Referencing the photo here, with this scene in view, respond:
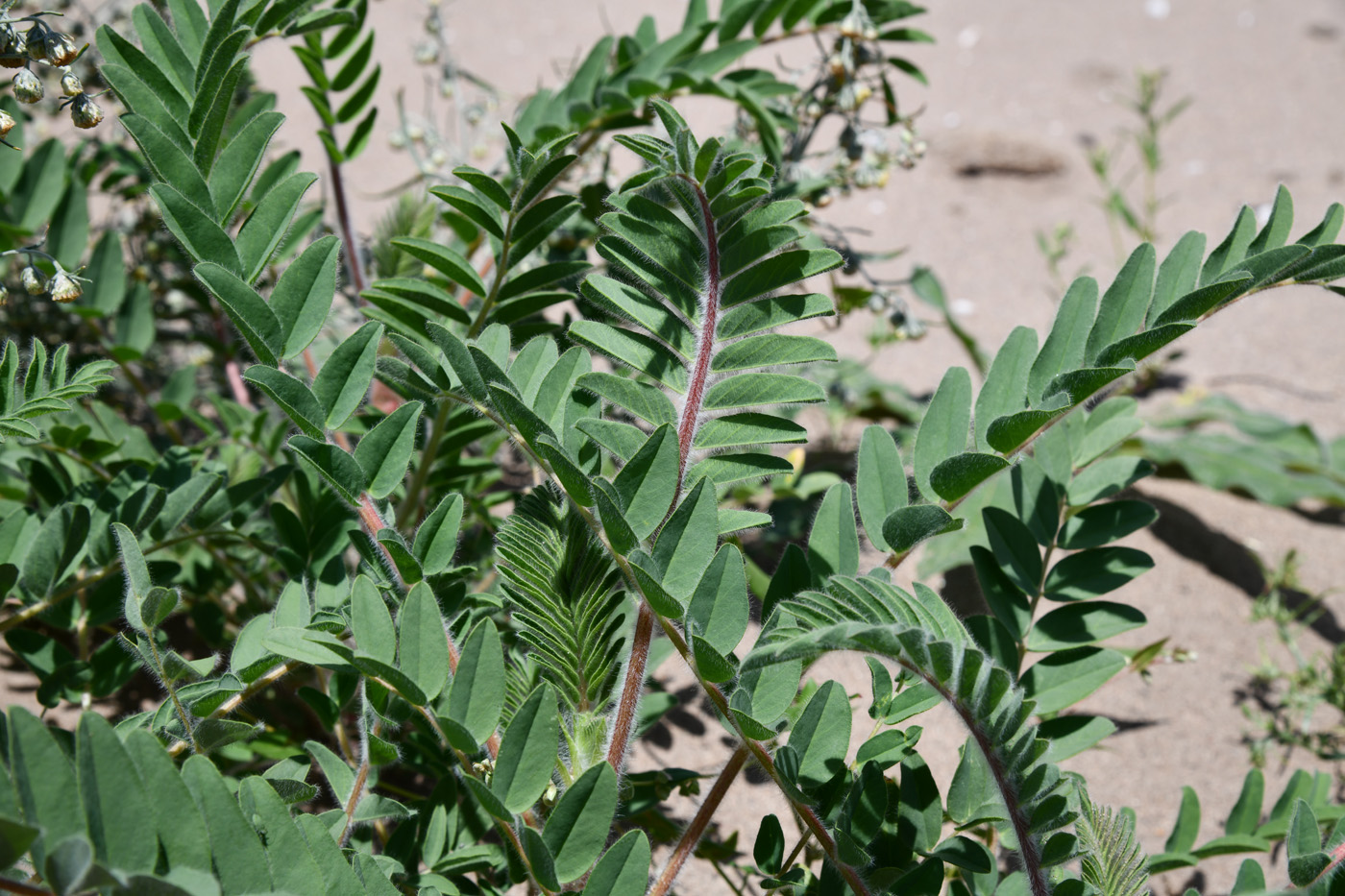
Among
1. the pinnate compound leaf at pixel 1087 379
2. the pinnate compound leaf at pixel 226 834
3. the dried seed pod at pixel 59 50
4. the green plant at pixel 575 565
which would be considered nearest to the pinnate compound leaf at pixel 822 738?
the green plant at pixel 575 565

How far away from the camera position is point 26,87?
0.86 meters

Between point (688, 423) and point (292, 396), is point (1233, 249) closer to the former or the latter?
point (688, 423)

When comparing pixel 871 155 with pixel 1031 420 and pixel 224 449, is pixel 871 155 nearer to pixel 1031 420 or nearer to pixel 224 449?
pixel 1031 420

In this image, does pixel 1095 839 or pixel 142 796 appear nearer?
pixel 142 796

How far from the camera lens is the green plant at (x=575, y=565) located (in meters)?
0.71

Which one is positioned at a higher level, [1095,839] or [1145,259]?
[1145,259]

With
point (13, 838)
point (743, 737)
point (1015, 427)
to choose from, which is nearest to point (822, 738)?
point (743, 737)

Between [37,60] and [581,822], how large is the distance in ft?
2.52

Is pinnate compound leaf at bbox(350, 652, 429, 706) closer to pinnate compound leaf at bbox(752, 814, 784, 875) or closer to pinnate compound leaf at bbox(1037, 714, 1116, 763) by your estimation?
pinnate compound leaf at bbox(752, 814, 784, 875)

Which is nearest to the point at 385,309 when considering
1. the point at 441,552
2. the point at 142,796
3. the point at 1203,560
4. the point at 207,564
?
the point at 441,552

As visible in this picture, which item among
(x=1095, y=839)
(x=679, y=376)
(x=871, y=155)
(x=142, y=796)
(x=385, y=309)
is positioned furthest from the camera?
(x=871, y=155)

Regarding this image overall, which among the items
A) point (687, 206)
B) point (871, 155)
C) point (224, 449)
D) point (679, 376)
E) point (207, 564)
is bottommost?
point (207, 564)

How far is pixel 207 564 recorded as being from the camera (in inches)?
52.7

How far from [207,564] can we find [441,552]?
610 mm
